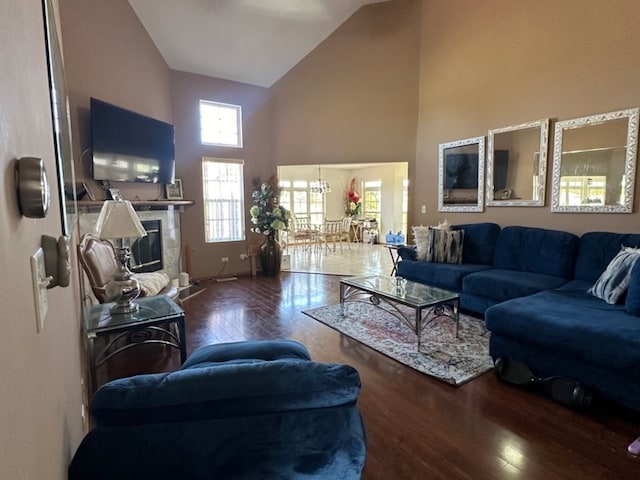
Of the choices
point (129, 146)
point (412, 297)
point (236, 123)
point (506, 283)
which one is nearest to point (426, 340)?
point (412, 297)

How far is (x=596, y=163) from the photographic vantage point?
3.43 m

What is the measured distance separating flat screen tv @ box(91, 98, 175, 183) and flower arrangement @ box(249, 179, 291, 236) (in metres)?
1.46

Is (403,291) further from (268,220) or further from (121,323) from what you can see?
(268,220)

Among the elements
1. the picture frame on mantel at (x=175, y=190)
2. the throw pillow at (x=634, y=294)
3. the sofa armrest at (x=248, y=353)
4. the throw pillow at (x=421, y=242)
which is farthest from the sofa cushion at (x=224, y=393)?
the picture frame on mantel at (x=175, y=190)

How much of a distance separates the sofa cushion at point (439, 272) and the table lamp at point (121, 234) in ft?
10.4

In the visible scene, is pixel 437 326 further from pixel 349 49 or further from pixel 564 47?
pixel 349 49

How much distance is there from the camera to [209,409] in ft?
2.89

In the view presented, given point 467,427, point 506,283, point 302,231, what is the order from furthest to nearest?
point 302,231 < point 506,283 < point 467,427

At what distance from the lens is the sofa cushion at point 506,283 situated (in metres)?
3.27

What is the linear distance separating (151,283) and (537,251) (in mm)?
4059

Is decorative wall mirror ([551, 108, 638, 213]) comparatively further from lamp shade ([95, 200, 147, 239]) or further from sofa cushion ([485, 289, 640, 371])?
lamp shade ([95, 200, 147, 239])

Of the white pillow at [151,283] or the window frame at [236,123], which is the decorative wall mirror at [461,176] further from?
the white pillow at [151,283]

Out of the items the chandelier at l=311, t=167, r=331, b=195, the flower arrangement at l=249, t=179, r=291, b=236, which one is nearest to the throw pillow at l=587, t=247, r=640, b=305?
the flower arrangement at l=249, t=179, r=291, b=236

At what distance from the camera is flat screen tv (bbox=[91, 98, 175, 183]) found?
3611 mm
